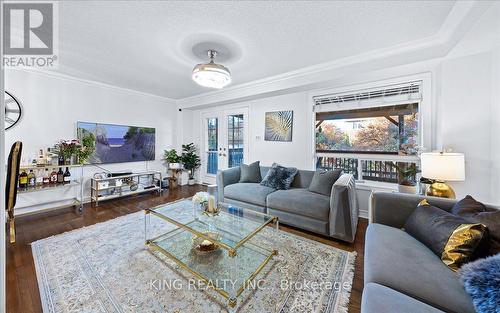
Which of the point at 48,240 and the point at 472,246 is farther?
the point at 48,240

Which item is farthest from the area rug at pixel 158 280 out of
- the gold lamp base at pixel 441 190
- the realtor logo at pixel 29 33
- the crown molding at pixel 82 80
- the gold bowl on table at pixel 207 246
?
the crown molding at pixel 82 80

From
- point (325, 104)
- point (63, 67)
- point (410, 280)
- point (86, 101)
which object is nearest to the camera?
point (410, 280)

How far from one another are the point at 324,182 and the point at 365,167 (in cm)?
105

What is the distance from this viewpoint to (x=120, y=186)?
4.05 meters

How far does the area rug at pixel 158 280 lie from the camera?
151 cm

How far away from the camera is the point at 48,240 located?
241 centimetres

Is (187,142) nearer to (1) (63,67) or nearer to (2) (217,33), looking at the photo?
(1) (63,67)

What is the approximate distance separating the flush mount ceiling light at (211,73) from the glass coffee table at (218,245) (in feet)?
5.31

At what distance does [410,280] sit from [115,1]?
305 centimetres

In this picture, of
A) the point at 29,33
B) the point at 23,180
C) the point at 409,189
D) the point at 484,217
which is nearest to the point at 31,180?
the point at 23,180

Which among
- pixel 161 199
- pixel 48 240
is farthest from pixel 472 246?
pixel 161 199

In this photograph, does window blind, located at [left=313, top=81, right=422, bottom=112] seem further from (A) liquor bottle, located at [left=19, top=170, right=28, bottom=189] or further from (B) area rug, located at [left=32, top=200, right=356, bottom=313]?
(A) liquor bottle, located at [left=19, top=170, right=28, bottom=189]

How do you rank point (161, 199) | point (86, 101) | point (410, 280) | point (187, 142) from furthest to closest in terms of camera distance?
point (187, 142)
point (161, 199)
point (86, 101)
point (410, 280)

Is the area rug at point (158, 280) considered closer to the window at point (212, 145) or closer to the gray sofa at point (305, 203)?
the gray sofa at point (305, 203)
